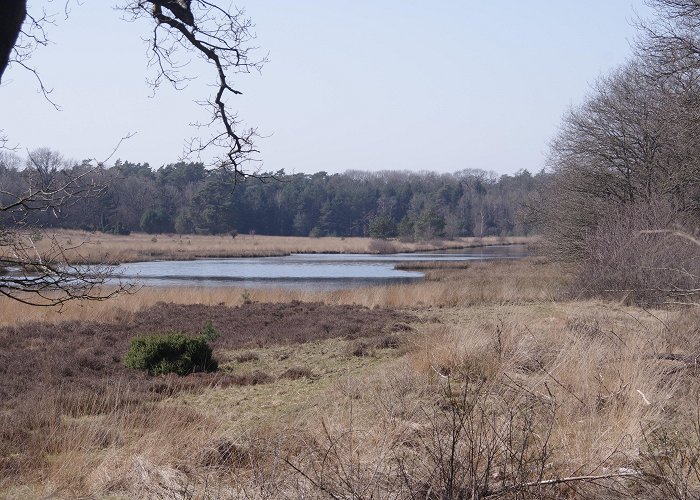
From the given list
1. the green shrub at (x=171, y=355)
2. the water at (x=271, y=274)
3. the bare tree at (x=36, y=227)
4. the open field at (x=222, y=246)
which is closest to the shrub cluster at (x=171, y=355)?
the green shrub at (x=171, y=355)

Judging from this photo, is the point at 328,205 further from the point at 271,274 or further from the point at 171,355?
the point at 171,355

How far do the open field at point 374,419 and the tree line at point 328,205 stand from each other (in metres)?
50.3

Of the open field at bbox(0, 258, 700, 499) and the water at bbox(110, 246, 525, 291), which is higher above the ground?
the open field at bbox(0, 258, 700, 499)

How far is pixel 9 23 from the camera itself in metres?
3.06

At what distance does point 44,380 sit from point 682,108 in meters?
11.1

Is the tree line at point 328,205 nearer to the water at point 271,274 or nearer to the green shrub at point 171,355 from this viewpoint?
the water at point 271,274

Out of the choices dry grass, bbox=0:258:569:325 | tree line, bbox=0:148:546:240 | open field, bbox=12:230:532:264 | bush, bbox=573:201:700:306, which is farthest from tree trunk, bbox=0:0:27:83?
tree line, bbox=0:148:546:240

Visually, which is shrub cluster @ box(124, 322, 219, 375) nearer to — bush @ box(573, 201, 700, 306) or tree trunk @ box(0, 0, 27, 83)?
bush @ box(573, 201, 700, 306)

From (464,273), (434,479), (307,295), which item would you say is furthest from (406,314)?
(464,273)

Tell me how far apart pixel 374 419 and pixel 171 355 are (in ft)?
21.9

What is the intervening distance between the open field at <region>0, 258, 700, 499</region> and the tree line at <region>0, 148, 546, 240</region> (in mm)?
50290

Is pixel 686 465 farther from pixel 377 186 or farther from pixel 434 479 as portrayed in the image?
pixel 377 186

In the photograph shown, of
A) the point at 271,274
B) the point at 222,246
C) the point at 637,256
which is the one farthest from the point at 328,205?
the point at 637,256

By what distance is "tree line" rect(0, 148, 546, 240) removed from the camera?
80062mm
